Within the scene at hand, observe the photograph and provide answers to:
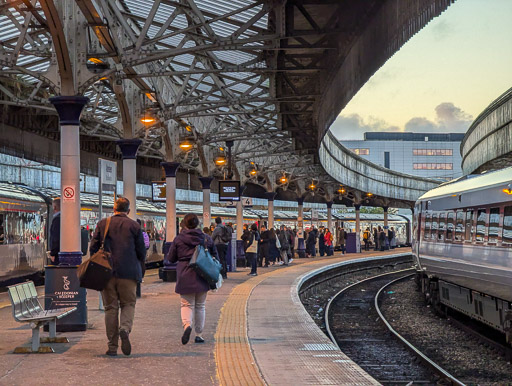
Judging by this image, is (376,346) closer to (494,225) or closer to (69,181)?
(494,225)

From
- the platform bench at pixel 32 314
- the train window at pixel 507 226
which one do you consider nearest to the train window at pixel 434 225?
the train window at pixel 507 226

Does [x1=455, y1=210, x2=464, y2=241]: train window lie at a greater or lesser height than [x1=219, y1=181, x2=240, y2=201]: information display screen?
lesser

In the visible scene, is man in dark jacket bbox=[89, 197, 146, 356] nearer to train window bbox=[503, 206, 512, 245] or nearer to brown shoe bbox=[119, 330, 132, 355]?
brown shoe bbox=[119, 330, 132, 355]

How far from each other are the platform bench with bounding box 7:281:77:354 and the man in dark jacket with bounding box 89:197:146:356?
2.75 ft

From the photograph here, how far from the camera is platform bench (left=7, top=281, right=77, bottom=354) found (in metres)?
9.69

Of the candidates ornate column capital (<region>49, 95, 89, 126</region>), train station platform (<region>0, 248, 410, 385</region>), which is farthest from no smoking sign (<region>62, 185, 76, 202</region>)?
train station platform (<region>0, 248, 410, 385</region>)

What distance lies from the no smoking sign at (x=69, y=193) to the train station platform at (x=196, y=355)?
2013 mm

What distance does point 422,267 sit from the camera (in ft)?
72.9

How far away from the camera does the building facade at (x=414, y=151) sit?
12562cm

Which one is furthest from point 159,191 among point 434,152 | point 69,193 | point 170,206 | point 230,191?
point 434,152

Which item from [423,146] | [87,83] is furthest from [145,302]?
[423,146]

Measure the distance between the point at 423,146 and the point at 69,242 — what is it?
118879 mm

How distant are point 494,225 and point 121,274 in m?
6.70

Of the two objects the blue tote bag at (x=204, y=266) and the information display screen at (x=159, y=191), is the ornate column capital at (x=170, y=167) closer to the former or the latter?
the information display screen at (x=159, y=191)
